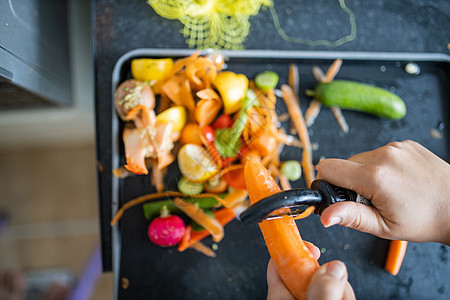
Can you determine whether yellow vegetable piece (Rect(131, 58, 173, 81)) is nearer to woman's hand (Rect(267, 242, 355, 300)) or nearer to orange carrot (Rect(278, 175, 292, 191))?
orange carrot (Rect(278, 175, 292, 191))

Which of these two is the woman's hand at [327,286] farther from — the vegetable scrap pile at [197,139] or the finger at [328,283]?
the vegetable scrap pile at [197,139]

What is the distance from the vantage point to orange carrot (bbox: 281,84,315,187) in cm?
93

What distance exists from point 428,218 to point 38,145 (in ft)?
5.32

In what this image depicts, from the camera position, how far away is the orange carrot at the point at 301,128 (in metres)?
0.93

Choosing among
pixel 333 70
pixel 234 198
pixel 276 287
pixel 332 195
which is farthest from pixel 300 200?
pixel 333 70

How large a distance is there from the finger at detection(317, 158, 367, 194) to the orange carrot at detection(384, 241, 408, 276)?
0.36m

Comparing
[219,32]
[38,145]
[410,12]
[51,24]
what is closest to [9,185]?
[38,145]

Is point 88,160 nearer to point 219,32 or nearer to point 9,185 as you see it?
point 9,185

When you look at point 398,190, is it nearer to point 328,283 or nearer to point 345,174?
point 345,174

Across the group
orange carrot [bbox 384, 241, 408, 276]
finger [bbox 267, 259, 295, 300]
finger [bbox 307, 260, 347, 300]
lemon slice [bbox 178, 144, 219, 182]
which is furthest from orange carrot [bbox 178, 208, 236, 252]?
orange carrot [bbox 384, 241, 408, 276]

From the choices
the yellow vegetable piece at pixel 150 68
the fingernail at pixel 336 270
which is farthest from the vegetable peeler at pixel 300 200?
the yellow vegetable piece at pixel 150 68

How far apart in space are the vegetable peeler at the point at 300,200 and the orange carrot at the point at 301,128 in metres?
A: 0.26

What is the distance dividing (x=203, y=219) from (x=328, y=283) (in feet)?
1.35

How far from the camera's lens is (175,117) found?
34.1 inches
